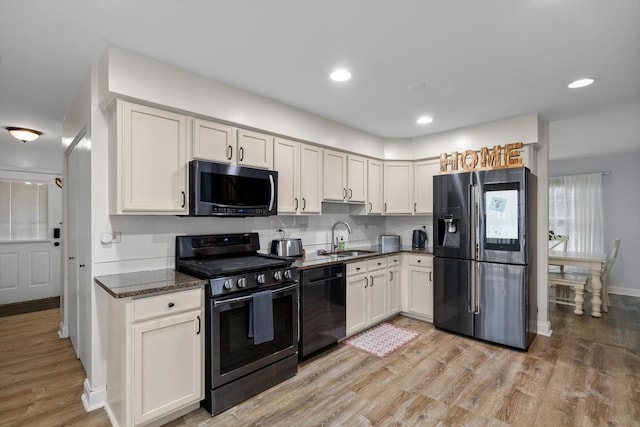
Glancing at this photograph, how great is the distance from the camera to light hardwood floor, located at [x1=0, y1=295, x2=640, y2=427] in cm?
213

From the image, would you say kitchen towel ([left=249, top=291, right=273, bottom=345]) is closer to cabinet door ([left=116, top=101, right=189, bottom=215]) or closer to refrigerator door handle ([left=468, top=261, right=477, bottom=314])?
cabinet door ([left=116, top=101, right=189, bottom=215])

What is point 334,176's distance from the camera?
372cm

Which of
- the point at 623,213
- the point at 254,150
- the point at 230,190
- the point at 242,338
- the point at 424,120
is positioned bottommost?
the point at 242,338

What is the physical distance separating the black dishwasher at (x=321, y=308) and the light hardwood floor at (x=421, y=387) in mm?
168

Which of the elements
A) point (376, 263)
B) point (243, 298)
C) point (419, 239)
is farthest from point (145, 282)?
point (419, 239)

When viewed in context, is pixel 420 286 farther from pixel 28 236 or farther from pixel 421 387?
pixel 28 236

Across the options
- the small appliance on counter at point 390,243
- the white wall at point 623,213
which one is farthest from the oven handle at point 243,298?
the white wall at point 623,213

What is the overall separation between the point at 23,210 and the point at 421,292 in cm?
627

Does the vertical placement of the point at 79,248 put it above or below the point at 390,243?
above

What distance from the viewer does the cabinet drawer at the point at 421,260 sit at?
12.8 feet

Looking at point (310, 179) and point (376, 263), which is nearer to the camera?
point (310, 179)

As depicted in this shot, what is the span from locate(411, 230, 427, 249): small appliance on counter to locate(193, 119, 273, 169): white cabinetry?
2.47 m

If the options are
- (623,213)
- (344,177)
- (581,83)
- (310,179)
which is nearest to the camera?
(581,83)

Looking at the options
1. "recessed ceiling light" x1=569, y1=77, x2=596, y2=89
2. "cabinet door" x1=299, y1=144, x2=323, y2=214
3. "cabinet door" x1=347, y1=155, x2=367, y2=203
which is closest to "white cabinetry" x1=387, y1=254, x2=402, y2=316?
"cabinet door" x1=347, y1=155, x2=367, y2=203
